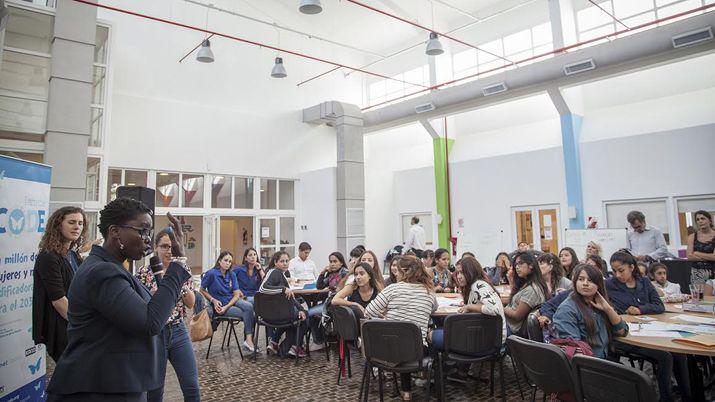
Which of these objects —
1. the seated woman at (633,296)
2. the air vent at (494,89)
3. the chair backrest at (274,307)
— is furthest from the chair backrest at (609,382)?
the air vent at (494,89)

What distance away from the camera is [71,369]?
143 cm

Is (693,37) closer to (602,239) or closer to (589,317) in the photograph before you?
(602,239)

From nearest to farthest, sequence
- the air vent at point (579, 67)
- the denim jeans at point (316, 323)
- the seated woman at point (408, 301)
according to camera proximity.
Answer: the seated woman at point (408, 301)
the denim jeans at point (316, 323)
the air vent at point (579, 67)

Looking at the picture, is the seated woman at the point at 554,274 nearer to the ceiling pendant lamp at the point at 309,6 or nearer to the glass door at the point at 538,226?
the ceiling pendant lamp at the point at 309,6

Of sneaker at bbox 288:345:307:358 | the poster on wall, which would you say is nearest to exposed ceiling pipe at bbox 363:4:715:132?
sneaker at bbox 288:345:307:358

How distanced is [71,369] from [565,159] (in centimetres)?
922

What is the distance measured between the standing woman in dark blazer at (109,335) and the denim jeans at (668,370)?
11.2 feet

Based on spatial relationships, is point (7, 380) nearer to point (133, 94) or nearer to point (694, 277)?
point (694, 277)

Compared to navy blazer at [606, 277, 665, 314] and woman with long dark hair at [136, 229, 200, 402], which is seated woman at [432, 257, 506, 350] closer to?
navy blazer at [606, 277, 665, 314]

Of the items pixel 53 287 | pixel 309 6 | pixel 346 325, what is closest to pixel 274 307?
pixel 346 325

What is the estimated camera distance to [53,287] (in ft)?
8.50

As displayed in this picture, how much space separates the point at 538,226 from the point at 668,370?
6.63 m

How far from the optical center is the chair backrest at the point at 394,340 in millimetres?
3121

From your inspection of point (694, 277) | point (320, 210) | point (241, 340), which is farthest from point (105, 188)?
point (694, 277)
